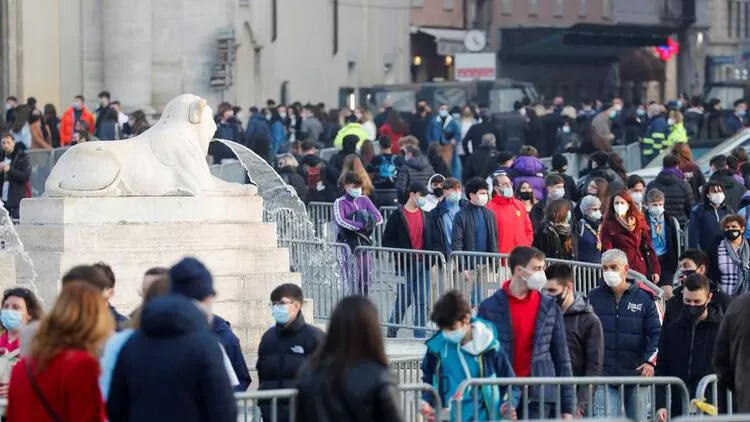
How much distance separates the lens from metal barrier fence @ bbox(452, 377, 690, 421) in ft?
39.9

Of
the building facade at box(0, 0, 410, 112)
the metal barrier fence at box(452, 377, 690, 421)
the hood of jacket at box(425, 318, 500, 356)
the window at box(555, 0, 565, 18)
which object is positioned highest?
the window at box(555, 0, 565, 18)

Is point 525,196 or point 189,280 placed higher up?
point 525,196

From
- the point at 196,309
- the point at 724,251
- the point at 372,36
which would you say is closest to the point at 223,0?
the point at 372,36

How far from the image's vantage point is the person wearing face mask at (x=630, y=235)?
1969 centimetres

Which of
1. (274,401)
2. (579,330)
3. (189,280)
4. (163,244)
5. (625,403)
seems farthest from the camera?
(163,244)

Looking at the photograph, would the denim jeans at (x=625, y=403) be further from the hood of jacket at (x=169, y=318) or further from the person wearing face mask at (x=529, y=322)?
the hood of jacket at (x=169, y=318)

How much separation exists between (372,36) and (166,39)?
1335cm

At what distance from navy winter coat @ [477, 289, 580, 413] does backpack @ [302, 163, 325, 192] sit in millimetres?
15110

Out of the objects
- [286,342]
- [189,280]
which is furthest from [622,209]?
[189,280]

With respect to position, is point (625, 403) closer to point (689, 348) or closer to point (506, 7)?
point (689, 348)

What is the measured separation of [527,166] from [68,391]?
14428mm

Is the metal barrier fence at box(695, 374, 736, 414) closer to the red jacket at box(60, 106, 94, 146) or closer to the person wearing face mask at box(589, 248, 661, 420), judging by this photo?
the person wearing face mask at box(589, 248, 661, 420)

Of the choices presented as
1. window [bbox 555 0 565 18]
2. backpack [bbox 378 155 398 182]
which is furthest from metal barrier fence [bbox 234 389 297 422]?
window [bbox 555 0 565 18]

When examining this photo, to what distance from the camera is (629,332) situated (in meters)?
15.3
